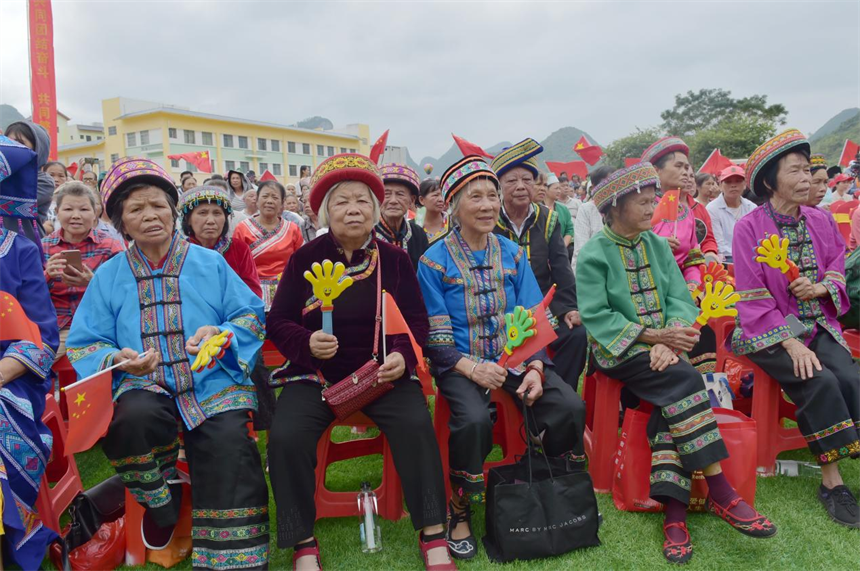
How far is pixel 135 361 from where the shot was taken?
245 cm

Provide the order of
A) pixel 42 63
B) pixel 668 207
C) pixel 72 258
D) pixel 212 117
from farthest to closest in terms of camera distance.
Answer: pixel 212 117 < pixel 42 63 < pixel 668 207 < pixel 72 258

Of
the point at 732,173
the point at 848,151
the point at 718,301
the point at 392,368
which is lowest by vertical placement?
the point at 392,368

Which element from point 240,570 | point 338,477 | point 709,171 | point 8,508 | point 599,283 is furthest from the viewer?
point 709,171

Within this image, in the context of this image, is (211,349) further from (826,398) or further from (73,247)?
(826,398)

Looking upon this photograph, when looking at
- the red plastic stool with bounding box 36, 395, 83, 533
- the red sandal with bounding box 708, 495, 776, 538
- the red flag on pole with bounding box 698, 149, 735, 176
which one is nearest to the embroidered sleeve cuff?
the red plastic stool with bounding box 36, 395, 83, 533

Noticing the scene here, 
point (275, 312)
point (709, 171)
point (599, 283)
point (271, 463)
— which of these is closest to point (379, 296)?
point (275, 312)

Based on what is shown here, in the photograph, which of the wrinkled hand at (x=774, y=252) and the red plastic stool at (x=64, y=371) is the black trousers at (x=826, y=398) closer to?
the wrinkled hand at (x=774, y=252)

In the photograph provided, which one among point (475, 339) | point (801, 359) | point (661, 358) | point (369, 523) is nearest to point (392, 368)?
point (475, 339)

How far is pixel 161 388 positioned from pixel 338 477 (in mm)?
1384

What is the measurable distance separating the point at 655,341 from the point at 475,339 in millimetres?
973

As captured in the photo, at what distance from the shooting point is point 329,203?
2900 millimetres

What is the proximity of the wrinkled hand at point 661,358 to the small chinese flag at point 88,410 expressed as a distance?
2.56 m

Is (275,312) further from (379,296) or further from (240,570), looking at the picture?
(240,570)

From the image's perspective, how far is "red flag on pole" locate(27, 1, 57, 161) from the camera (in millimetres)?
10750
